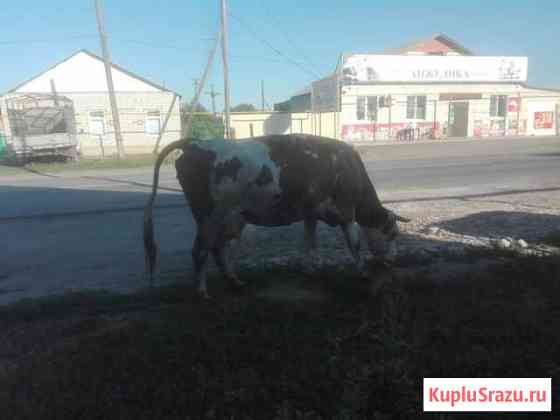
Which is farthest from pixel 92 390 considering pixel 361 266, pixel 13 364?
→ pixel 361 266

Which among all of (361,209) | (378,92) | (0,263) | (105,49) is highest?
(105,49)

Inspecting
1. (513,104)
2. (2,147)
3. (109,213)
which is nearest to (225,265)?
(109,213)

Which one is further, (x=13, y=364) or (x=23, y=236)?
(x=23, y=236)

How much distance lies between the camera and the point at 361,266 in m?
4.95

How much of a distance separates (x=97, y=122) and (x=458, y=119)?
28398mm

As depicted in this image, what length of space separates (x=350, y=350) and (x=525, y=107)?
41.0m

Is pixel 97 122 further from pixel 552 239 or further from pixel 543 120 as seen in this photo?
pixel 543 120

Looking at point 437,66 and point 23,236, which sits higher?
point 437,66

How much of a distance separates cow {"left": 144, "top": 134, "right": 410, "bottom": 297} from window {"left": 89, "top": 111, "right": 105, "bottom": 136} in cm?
2777

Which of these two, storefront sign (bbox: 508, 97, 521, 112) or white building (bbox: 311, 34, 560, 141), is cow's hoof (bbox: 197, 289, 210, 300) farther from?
storefront sign (bbox: 508, 97, 521, 112)

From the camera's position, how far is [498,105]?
122ft

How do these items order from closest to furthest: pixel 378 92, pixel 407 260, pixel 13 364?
pixel 13 364 → pixel 407 260 → pixel 378 92

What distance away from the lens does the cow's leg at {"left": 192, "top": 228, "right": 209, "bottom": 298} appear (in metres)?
4.47

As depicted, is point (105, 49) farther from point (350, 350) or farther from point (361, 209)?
point (350, 350)
